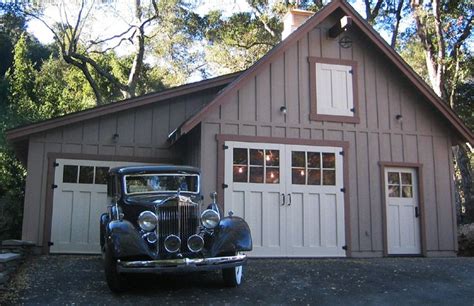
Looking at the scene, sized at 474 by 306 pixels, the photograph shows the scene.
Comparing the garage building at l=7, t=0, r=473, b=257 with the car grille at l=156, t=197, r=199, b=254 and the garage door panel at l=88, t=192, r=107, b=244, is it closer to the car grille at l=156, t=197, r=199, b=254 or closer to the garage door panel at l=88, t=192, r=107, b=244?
the garage door panel at l=88, t=192, r=107, b=244

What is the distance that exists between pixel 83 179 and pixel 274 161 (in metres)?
4.11

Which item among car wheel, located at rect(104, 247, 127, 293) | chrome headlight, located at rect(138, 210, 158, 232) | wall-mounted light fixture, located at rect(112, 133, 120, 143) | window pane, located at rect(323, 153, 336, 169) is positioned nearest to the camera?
car wheel, located at rect(104, 247, 127, 293)

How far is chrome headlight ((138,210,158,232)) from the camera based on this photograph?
5645 mm

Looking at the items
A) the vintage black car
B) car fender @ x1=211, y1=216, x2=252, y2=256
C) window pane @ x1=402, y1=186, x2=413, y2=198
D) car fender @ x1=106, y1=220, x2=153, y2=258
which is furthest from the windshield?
window pane @ x1=402, y1=186, x2=413, y2=198

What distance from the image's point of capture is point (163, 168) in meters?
6.63

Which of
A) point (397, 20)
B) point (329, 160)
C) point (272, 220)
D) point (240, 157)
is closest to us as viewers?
point (272, 220)

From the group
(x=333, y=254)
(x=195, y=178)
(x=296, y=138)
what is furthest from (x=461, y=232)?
(x=195, y=178)

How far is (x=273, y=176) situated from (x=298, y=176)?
0.52 meters

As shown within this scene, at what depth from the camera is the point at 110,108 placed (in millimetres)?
9930

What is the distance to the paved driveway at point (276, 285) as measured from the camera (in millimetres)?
5438

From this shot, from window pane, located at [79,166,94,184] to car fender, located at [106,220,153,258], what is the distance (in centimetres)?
476

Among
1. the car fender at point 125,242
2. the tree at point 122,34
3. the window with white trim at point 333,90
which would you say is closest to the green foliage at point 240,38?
the tree at point 122,34

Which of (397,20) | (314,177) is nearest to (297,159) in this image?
(314,177)

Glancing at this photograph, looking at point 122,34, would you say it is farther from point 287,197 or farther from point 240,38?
point 287,197
